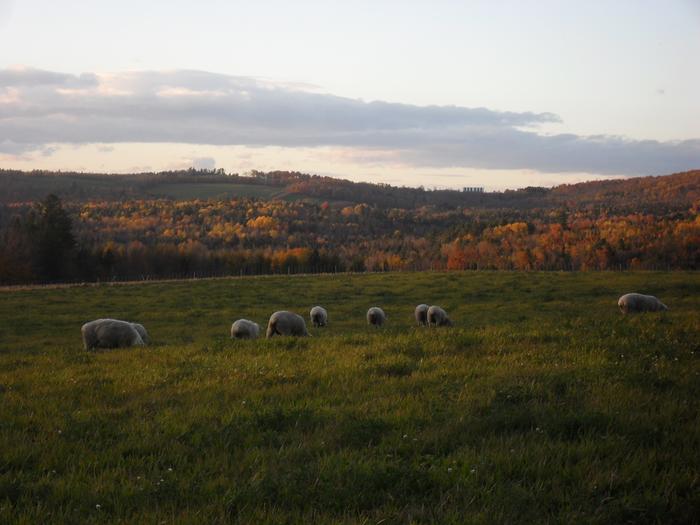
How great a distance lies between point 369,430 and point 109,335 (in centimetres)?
1400

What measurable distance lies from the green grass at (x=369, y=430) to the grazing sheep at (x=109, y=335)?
4.16 metres

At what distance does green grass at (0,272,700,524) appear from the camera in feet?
17.6

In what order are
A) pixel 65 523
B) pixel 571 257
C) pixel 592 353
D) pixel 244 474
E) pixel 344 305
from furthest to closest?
pixel 571 257
pixel 344 305
pixel 592 353
pixel 244 474
pixel 65 523

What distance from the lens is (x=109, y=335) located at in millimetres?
18719

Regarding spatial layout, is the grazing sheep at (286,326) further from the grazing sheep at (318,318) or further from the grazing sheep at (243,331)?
the grazing sheep at (318,318)

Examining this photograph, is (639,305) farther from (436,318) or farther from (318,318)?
(318,318)

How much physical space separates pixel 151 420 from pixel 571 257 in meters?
93.6

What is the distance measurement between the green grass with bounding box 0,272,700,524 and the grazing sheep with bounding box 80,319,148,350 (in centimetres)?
416

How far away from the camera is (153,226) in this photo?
138m

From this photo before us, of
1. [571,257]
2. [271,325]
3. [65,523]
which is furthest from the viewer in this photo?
[571,257]

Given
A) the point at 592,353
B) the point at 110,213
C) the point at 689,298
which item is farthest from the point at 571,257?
the point at 110,213

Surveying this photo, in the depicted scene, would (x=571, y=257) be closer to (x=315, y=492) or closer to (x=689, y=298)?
(x=689, y=298)

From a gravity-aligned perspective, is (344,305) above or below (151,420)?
below

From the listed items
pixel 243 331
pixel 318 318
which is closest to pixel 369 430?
pixel 243 331
